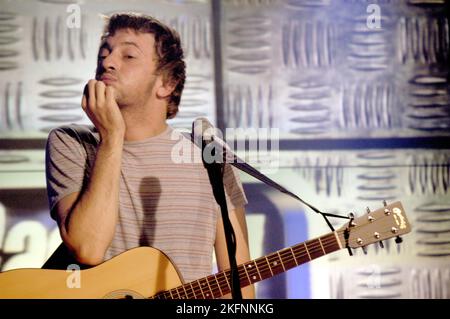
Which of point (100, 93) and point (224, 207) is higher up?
point (100, 93)

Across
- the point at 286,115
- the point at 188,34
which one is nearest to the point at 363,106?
the point at 286,115

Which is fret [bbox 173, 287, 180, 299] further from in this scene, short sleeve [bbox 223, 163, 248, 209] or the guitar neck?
short sleeve [bbox 223, 163, 248, 209]

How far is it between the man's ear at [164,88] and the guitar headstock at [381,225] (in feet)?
3.18

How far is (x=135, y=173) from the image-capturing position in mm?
3008

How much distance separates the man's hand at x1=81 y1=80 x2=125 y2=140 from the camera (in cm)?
296

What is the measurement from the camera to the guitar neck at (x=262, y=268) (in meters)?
2.86

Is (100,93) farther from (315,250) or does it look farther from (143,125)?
(315,250)

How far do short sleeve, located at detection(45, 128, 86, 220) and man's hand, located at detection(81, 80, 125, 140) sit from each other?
13 centimetres

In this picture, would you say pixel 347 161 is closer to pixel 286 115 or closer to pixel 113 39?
pixel 286 115

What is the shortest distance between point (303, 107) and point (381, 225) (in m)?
0.67

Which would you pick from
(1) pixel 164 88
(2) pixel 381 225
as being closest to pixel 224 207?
(2) pixel 381 225

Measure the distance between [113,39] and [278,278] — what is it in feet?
4.07

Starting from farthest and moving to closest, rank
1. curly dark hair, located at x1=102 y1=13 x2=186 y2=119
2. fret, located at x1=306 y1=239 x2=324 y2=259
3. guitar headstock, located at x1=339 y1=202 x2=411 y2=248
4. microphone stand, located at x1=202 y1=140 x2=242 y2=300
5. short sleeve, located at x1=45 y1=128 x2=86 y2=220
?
curly dark hair, located at x1=102 y1=13 x2=186 y2=119, short sleeve, located at x1=45 y1=128 x2=86 y2=220, fret, located at x1=306 y1=239 x2=324 y2=259, guitar headstock, located at x1=339 y1=202 x2=411 y2=248, microphone stand, located at x1=202 y1=140 x2=242 y2=300

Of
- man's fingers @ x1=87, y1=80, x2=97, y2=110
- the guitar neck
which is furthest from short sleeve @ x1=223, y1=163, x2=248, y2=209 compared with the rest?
man's fingers @ x1=87, y1=80, x2=97, y2=110
